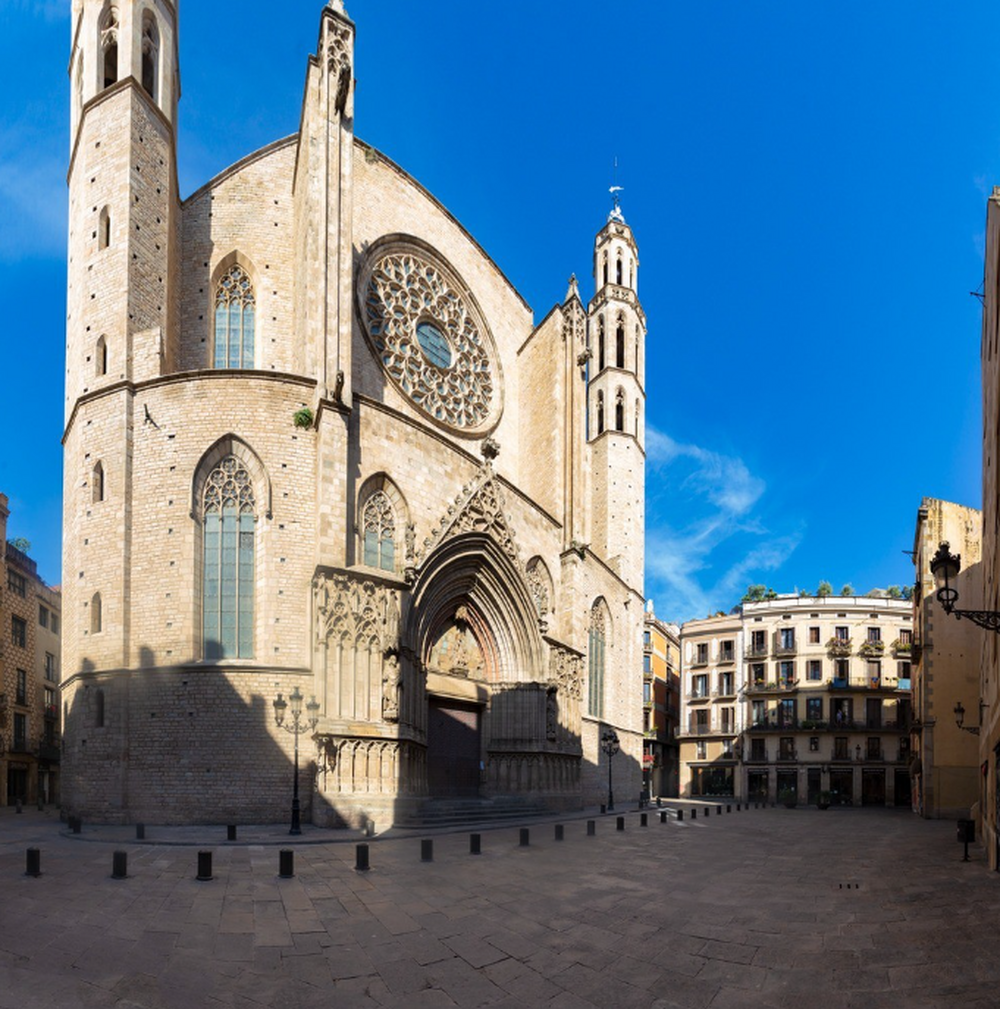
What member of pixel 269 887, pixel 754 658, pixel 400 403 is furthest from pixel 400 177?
pixel 754 658

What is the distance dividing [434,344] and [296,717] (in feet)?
59.8

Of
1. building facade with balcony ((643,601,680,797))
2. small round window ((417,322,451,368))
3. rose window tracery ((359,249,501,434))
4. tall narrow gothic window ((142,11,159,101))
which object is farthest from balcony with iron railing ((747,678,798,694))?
tall narrow gothic window ((142,11,159,101))

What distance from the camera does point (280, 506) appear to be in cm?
2359

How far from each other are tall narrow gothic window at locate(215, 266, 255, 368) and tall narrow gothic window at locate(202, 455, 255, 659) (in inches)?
235

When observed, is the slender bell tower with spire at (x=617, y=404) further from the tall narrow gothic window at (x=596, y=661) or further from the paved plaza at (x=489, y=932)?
the paved plaza at (x=489, y=932)

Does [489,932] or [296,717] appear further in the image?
[296,717]

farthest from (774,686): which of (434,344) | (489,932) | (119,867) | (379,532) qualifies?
(489,932)

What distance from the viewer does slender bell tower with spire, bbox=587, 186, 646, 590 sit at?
44.4m

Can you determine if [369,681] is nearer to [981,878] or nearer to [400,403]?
[400,403]

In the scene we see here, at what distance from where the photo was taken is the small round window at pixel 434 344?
113 ft

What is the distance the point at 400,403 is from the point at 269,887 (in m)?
20.3

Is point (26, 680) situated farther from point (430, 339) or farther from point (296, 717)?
point (296, 717)

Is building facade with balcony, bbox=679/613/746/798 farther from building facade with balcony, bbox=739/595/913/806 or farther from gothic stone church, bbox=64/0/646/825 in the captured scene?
gothic stone church, bbox=64/0/646/825

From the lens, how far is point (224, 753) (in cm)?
2180
